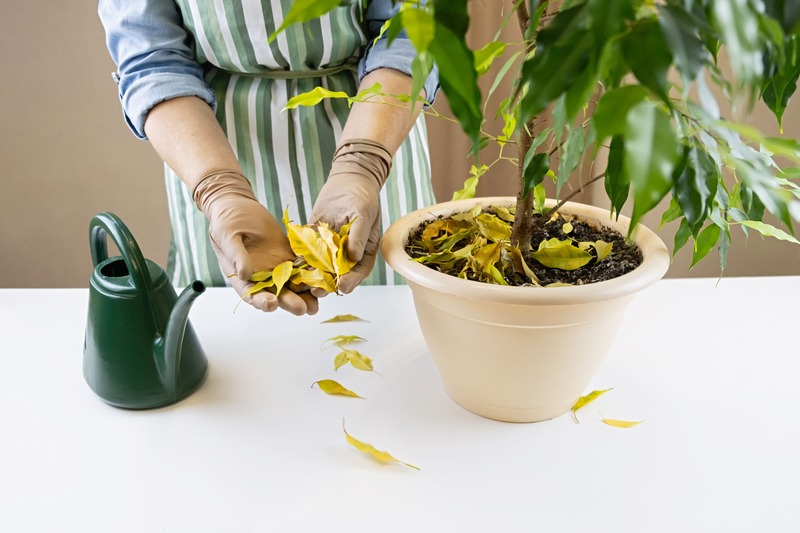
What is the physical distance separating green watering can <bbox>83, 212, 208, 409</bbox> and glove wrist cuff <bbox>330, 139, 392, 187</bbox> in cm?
29

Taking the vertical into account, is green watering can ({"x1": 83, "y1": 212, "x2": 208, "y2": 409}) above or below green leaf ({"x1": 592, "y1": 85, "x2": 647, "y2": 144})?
below

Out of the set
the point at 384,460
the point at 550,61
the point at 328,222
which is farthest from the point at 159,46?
the point at 550,61

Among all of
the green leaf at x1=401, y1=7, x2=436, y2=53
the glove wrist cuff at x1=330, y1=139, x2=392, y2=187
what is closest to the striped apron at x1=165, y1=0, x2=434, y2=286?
the glove wrist cuff at x1=330, y1=139, x2=392, y2=187

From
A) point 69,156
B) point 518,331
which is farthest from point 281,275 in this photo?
point 69,156

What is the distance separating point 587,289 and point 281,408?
320 millimetres

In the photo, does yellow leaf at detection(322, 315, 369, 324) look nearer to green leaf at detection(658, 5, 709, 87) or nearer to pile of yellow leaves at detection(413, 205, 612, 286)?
pile of yellow leaves at detection(413, 205, 612, 286)

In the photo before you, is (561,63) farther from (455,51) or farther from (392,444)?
(392,444)

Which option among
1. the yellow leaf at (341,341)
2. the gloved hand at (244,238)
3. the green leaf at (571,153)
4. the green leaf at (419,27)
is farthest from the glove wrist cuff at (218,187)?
the green leaf at (419,27)

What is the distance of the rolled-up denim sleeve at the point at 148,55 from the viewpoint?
0.90 metres

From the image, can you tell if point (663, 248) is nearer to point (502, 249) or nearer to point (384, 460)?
point (502, 249)

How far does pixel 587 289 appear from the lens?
0.53 meters

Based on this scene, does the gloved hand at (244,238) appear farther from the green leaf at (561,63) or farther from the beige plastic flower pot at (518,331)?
the green leaf at (561,63)

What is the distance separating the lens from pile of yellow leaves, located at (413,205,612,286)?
60 cm

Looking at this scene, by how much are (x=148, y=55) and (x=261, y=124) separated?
0.18 m
